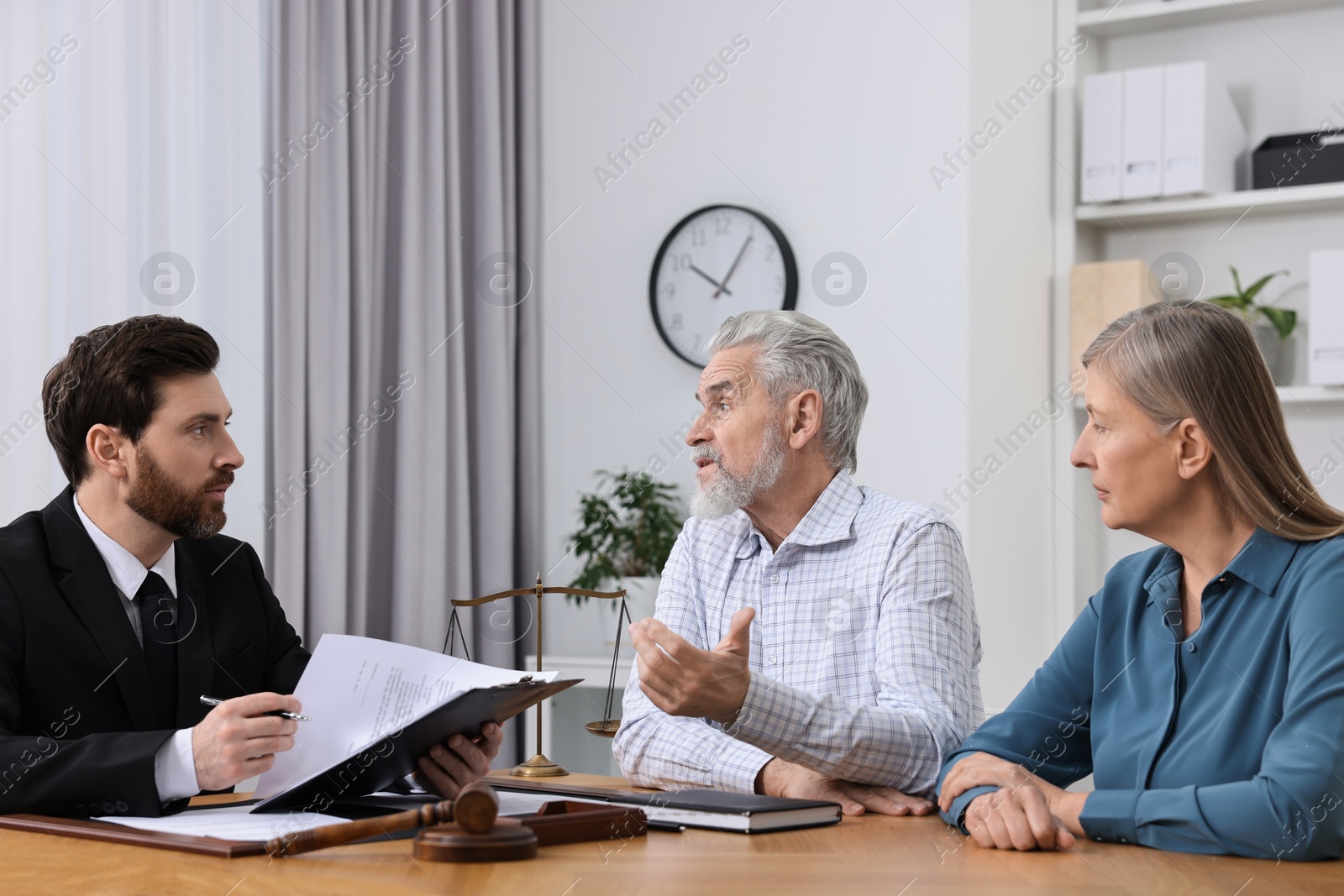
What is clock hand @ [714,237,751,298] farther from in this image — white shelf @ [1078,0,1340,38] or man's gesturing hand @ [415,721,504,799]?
man's gesturing hand @ [415,721,504,799]

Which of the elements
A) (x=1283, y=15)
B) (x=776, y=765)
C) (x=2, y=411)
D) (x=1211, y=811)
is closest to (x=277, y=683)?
(x=776, y=765)

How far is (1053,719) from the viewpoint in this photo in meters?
1.66

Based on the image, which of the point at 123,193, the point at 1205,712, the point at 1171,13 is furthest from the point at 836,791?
the point at 1171,13

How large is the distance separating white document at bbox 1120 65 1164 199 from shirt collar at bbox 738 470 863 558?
66.6 inches

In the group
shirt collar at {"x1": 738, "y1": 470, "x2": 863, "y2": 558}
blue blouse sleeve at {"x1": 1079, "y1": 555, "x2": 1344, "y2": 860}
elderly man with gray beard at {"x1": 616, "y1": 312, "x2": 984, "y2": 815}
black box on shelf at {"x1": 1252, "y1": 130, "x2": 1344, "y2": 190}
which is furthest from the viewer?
black box on shelf at {"x1": 1252, "y1": 130, "x2": 1344, "y2": 190}

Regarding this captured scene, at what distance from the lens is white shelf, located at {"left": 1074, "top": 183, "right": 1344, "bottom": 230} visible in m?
3.28

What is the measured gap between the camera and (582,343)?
410 cm

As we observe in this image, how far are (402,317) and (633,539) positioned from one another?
91 cm

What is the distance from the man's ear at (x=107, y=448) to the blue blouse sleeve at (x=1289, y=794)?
141 centimetres

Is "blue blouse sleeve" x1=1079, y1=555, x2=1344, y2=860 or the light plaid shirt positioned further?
the light plaid shirt

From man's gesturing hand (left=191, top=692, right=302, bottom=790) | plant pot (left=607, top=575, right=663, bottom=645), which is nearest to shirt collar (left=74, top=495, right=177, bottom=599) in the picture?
man's gesturing hand (left=191, top=692, right=302, bottom=790)

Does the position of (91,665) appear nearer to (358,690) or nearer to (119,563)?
(119,563)

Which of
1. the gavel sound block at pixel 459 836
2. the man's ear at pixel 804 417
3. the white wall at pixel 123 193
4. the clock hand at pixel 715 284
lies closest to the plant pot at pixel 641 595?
the clock hand at pixel 715 284

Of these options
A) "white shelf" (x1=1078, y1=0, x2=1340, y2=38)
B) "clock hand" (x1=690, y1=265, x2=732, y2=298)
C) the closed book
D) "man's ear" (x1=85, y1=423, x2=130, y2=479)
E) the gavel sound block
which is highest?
"white shelf" (x1=1078, y1=0, x2=1340, y2=38)
